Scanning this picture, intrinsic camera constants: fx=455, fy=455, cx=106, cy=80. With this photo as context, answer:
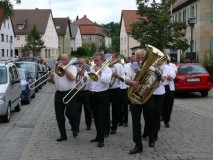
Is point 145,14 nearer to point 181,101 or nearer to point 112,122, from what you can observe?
point 181,101

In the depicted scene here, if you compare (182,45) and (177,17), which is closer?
(182,45)

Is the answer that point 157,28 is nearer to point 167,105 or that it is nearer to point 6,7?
point 6,7

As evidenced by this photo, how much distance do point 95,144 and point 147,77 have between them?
1913 millimetres

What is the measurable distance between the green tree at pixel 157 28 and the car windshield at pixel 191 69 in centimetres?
965

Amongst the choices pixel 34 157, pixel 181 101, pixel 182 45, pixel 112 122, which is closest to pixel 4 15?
pixel 182 45

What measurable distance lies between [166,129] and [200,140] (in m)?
1.65

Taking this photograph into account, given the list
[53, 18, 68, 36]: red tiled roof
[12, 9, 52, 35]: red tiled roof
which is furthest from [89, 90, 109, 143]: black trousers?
[53, 18, 68, 36]: red tiled roof

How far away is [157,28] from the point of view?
29797 mm

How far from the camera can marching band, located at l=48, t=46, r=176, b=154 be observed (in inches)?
318

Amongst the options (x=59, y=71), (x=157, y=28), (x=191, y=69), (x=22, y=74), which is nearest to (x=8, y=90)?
(x=59, y=71)

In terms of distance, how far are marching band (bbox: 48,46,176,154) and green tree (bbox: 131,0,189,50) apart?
1878 centimetres

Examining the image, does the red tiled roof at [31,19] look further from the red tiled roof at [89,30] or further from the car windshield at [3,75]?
the car windshield at [3,75]

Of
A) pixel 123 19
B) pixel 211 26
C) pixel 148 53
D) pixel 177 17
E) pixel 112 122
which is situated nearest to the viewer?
pixel 148 53

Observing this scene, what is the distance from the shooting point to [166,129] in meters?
10.9
